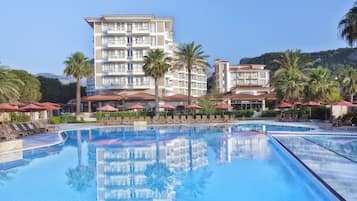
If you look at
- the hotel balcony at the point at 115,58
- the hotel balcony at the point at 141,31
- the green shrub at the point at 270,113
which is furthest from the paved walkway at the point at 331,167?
the hotel balcony at the point at 115,58

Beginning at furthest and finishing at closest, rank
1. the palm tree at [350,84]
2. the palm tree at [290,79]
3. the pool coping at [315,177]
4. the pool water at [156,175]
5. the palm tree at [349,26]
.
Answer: the palm tree at [350,84] < the palm tree at [290,79] < the palm tree at [349,26] < the pool water at [156,175] < the pool coping at [315,177]

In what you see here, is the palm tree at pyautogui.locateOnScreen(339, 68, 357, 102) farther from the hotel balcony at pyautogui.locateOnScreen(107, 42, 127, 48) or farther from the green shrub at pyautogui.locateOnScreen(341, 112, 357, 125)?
the hotel balcony at pyautogui.locateOnScreen(107, 42, 127, 48)

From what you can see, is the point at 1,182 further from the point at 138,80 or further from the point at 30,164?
the point at 138,80

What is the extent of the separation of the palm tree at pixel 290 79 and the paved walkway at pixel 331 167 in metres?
23.7

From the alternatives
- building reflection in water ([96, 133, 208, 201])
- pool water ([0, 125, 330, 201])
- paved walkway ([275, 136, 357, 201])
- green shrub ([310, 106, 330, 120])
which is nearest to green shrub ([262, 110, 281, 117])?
green shrub ([310, 106, 330, 120])

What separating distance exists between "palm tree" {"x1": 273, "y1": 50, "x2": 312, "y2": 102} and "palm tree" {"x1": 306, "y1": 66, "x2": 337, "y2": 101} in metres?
1.21

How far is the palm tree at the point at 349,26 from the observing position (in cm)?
2303

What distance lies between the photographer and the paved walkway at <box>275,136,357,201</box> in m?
8.39

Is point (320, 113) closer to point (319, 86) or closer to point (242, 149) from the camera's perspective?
point (319, 86)

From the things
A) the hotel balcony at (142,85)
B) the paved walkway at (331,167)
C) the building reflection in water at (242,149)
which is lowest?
the building reflection in water at (242,149)

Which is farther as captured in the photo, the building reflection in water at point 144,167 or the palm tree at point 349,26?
the palm tree at point 349,26

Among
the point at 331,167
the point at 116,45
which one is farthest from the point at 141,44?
the point at 331,167

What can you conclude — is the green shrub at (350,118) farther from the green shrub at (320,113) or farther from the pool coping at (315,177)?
the pool coping at (315,177)

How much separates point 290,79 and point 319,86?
11.3 feet
